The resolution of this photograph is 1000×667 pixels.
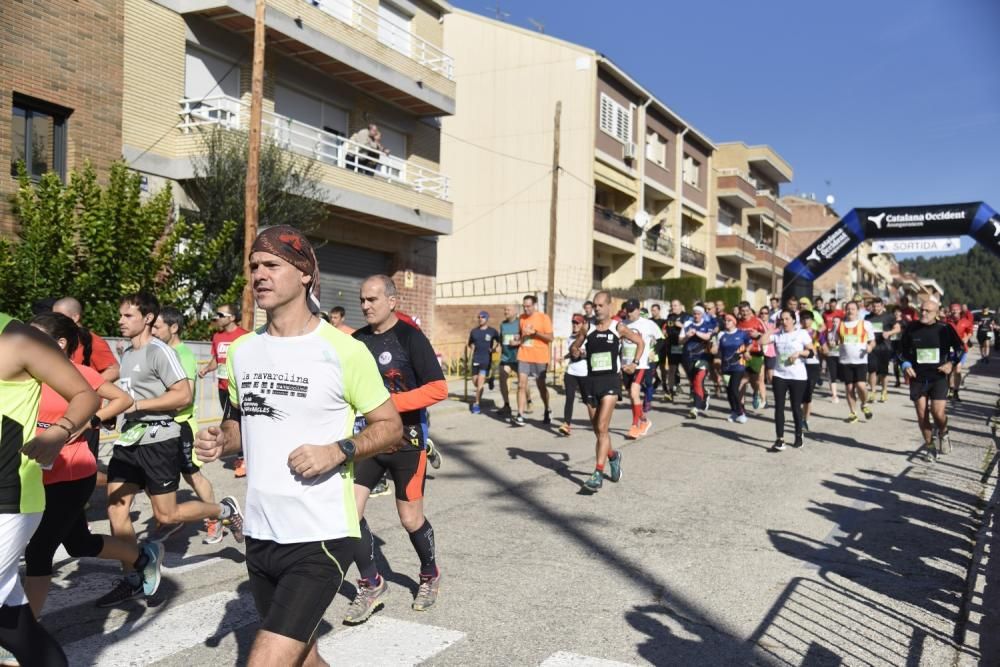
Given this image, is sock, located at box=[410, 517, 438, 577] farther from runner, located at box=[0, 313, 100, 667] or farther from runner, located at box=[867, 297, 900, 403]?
runner, located at box=[867, 297, 900, 403]

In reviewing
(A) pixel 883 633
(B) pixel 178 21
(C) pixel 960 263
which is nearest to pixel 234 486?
(A) pixel 883 633

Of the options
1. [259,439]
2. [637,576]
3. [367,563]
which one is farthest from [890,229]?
[259,439]

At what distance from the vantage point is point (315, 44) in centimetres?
1859

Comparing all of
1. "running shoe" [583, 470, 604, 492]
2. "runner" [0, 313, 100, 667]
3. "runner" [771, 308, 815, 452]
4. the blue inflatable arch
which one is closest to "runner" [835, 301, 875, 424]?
"runner" [771, 308, 815, 452]

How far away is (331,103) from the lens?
2088 centimetres

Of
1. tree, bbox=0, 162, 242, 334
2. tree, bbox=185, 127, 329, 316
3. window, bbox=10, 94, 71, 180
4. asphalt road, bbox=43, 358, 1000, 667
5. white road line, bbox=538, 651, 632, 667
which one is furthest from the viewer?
tree, bbox=185, 127, 329, 316

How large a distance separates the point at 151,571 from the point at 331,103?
691 inches

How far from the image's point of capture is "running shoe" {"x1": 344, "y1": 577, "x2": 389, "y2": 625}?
472 cm

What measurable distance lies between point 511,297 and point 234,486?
78.4ft

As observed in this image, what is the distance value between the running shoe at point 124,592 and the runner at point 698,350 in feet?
36.4

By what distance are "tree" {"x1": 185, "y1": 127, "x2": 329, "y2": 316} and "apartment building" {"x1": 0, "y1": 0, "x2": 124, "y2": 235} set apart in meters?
1.62

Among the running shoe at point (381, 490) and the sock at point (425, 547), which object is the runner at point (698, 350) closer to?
the running shoe at point (381, 490)

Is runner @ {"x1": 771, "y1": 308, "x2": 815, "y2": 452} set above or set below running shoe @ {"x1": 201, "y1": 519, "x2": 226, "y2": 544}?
above

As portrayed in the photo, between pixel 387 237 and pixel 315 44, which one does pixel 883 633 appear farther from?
pixel 387 237
